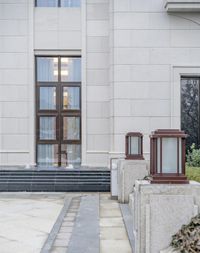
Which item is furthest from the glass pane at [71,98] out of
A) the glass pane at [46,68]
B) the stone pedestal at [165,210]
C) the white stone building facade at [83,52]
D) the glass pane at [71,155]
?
the stone pedestal at [165,210]

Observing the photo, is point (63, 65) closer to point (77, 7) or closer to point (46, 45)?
point (46, 45)

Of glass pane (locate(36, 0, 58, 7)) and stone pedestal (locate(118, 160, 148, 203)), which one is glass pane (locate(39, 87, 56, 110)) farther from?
stone pedestal (locate(118, 160, 148, 203))

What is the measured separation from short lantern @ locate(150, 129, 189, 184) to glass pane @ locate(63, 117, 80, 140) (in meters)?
12.4

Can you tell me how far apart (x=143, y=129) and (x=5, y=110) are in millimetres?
5606

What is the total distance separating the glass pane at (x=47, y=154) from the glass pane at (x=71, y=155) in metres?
0.33

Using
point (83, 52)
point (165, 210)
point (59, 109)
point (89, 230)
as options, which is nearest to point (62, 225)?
point (89, 230)

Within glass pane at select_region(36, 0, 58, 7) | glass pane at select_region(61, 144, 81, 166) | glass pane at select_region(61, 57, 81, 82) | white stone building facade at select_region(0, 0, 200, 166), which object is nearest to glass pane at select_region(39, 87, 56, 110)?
white stone building facade at select_region(0, 0, 200, 166)

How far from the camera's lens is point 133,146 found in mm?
11727

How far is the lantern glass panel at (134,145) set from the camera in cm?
1166

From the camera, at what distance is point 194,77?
17125mm

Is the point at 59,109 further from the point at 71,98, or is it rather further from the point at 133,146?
the point at 133,146

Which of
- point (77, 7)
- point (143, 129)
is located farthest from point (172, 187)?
point (77, 7)

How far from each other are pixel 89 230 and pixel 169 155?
116 inches

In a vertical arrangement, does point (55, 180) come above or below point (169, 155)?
below
